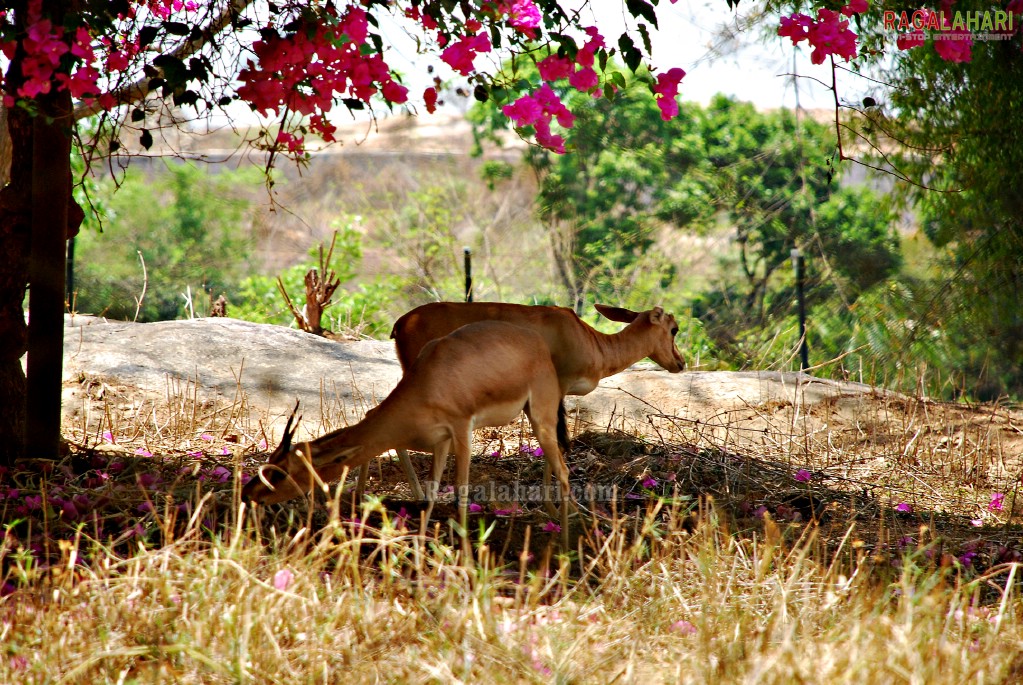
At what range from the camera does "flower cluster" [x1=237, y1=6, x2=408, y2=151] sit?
4.38 metres

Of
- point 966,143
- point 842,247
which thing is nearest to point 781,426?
point 966,143

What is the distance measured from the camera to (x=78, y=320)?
369 inches

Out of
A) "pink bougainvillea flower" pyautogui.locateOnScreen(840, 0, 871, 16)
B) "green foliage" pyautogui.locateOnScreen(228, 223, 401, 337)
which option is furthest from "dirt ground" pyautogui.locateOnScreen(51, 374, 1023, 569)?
"green foliage" pyautogui.locateOnScreen(228, 223, 401, 337)

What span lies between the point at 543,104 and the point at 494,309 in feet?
4.91

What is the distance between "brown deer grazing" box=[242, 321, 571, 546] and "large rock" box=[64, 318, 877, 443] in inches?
89.3

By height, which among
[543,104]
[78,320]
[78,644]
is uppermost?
[543,104]

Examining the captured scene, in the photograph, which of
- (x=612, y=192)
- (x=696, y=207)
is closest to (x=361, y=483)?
(x=696, y=207)

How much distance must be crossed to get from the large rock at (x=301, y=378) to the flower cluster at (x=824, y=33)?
3217mm

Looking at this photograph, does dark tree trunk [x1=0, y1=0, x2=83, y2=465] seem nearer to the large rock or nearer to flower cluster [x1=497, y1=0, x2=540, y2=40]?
the large rock

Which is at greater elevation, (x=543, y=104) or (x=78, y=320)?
(x=543, y=104)

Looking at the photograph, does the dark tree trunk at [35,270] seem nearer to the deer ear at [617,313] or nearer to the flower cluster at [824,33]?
the deer ear at [617,313]

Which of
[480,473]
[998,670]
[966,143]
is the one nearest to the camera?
[998,670]

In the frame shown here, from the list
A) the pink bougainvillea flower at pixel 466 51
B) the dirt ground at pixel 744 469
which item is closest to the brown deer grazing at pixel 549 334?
the dirt ground at pixel 744 469

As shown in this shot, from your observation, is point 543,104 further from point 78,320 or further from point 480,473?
point 78,320
